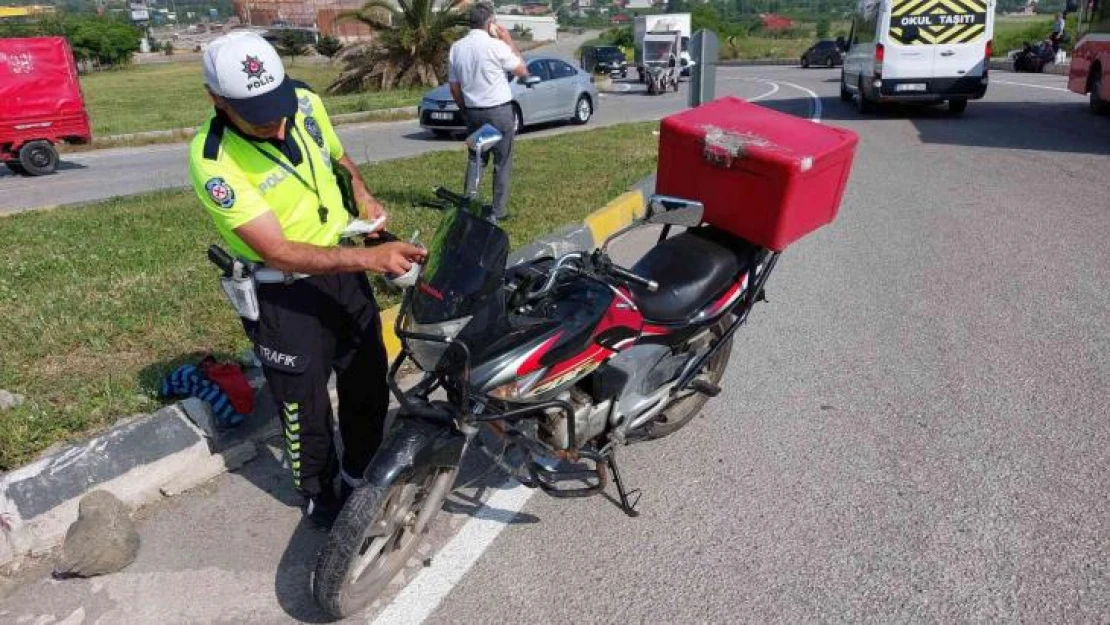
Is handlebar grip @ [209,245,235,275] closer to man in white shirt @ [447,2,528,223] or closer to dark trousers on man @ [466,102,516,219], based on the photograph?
dark trousers on man @ [466,102,516,219]

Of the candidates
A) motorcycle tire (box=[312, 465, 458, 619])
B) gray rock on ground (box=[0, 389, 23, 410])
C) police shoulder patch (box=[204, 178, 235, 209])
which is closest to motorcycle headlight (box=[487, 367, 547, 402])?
motorcycle tire (box=[312, 465, 458, 619])

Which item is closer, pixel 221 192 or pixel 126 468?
pixel 221 192

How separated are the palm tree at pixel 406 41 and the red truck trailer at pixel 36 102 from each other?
44.6ft

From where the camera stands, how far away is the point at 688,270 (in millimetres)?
3658

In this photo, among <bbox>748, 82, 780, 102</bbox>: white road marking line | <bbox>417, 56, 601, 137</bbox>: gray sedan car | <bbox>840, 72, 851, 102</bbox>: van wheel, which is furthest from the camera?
<bbox>748, 82, 780, 102</bbox>: white road marking line

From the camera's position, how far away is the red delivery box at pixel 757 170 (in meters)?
3.66

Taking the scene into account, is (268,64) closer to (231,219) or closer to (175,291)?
(231,219)

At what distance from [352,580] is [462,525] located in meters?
0.62

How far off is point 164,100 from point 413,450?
1102 inches

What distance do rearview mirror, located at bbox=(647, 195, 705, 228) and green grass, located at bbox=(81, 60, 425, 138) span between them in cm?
1757

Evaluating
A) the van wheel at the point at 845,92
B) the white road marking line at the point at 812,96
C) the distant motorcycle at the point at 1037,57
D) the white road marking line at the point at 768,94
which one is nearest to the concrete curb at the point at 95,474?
the white road marking line at the point at 812,96

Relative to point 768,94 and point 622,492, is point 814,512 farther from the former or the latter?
point 768,94

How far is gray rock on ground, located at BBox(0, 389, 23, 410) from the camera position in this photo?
13.4 ft

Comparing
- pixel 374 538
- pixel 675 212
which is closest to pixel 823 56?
pixel 675 212
